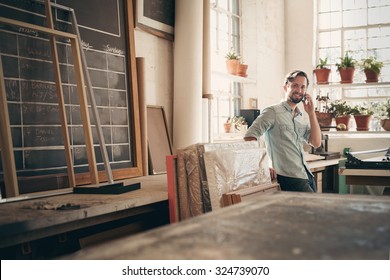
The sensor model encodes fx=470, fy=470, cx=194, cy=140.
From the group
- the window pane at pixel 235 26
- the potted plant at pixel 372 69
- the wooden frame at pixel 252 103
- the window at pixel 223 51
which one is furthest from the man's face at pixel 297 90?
the potted plant at pixel 372 69

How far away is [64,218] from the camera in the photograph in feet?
6.73

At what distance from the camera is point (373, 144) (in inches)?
264

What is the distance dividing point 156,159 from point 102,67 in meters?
0.94

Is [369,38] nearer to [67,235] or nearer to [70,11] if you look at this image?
[70,11]

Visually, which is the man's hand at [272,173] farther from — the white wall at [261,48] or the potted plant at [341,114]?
the potted plant at [341,114]

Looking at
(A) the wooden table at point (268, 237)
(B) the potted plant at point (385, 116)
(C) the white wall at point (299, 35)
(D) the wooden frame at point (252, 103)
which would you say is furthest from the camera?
(C) the white wall at point (299, 35)

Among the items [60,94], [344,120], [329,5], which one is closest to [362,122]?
[344,120]

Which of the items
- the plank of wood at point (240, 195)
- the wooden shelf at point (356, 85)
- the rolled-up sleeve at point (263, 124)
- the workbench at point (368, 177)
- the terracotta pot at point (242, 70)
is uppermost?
the terracotta pot at point (242, 70)

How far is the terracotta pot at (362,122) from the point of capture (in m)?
6.82

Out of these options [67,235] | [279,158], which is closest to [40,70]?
[67,235]

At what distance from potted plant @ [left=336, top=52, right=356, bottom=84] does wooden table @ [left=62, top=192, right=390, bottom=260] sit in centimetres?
569

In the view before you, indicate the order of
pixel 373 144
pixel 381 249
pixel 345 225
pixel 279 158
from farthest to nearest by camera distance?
pixel 373 144, pixel 279 158, pixel 345 225, pixel 381 249

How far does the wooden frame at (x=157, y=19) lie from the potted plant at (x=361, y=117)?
358 cm

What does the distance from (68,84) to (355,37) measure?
5.51 meters
